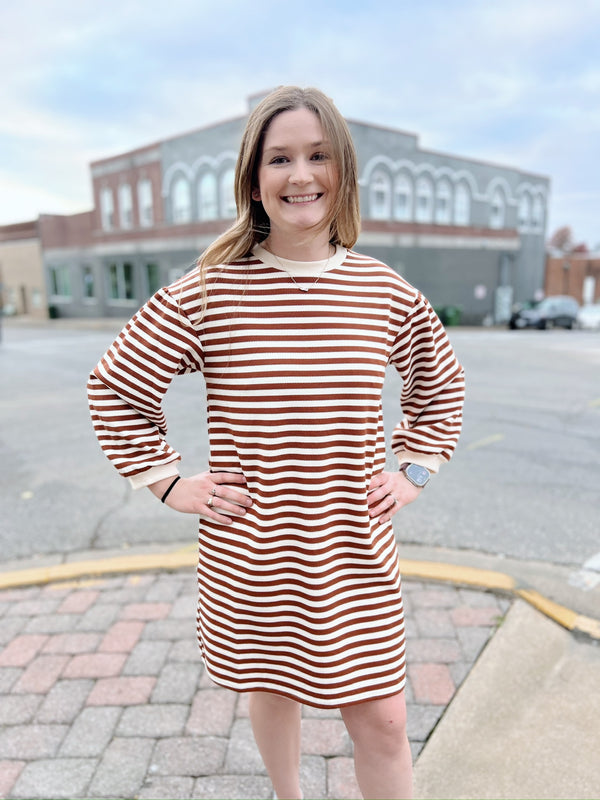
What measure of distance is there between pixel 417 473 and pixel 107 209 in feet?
98.1

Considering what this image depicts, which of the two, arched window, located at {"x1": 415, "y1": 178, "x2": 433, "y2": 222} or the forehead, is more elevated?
arched window, located at {"x1": 415, "y1": 178, "x2": 433, "y2": 222}

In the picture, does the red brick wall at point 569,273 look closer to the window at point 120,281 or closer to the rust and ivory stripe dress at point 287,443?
the window at point 120,281

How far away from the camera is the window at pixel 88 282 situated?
29922 mm

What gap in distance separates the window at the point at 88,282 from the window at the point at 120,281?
1.40 m

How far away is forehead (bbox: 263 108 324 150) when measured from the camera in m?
1.42

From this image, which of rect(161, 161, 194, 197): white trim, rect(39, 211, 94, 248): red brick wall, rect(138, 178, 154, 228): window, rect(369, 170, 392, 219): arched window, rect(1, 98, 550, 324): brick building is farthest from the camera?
rect(39, 211, 94, 248): red brick wall

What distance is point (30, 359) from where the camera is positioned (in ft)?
45.5

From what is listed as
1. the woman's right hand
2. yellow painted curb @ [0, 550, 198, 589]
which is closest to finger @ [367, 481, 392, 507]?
the woman's right hand

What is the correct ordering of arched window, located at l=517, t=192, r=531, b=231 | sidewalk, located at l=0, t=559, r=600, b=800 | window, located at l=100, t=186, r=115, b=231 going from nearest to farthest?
1. sidewalk, located at l=0, t=559, r=600, b=800
2. window, located at l=100, t=186, r=115, b=231
3. arched window, located at l=517, t=192, r=531, b=231

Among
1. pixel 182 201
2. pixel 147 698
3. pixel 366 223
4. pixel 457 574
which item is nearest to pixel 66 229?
pixel 182 201

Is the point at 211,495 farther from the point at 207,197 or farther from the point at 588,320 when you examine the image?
the point at 588,320

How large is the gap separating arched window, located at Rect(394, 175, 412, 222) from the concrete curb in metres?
24.0

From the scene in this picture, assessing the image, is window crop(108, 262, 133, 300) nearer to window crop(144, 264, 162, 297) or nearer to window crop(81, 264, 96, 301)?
window crop(144, 264, 162, 297)

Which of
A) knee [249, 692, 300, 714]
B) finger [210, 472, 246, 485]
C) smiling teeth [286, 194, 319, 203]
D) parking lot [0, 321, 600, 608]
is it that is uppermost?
smiling teeth [286, 194, 319, 203]
